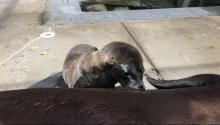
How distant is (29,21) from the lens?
6.68 metres

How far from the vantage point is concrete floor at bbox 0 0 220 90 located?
4988 millimetres

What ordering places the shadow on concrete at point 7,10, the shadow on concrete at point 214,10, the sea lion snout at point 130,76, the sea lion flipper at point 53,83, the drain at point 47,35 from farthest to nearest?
the shadow on concrete at point 214,10, the shadow on concrete at point 7,10, the drain at point 47,35, the sea lion flipper at point 53,83, the sea lion snout at point 130,76

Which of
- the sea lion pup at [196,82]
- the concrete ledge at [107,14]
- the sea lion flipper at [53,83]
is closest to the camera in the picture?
the sea lion pup at [196,82]

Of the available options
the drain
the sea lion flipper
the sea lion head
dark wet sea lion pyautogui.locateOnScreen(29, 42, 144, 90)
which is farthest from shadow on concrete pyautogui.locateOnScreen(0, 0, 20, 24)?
the sea lion head

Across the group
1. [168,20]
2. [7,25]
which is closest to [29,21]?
[7,25]

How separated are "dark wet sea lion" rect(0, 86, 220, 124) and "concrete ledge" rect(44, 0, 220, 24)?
4364mm

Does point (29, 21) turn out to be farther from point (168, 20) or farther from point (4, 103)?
point (4, 103)

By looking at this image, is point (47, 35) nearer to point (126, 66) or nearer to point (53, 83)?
point (53, 83)

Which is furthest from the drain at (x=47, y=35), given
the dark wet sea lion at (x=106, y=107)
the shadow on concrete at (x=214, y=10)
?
the dark wet sea lion at (x=106, y=107)

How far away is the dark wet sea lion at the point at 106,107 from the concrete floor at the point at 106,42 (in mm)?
2311

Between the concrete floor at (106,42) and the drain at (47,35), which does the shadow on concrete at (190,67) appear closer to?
the concrete floor at (106,42)

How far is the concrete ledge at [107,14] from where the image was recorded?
6601 millimetres

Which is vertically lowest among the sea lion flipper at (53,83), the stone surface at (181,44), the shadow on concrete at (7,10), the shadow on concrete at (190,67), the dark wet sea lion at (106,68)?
the shadow on concrete at (7,10)

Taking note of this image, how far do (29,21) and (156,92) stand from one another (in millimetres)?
4636
